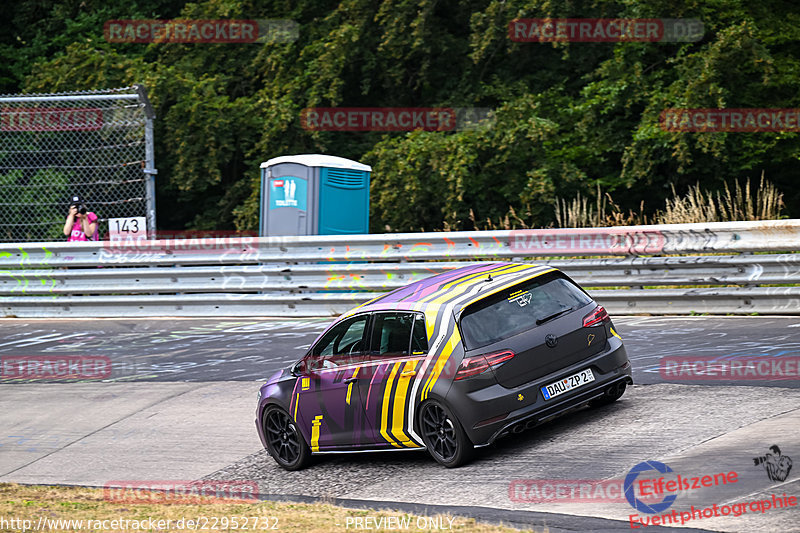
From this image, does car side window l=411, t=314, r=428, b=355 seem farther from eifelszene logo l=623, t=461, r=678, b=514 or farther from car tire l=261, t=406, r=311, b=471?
eifelszene logo l=623, t=461, r=678, b=514

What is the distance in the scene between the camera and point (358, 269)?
15.4m

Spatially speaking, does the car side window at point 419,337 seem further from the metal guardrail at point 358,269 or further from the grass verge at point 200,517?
the metal guardrail at point 358,269

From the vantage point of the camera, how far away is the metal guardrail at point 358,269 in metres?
12.8

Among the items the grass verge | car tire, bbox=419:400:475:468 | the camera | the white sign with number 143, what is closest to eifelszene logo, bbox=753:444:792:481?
the grass verge

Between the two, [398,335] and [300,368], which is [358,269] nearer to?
[300,368]

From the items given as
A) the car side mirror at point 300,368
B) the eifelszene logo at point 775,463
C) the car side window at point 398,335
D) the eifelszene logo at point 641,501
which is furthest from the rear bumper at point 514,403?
the car side mirror at point 300,368

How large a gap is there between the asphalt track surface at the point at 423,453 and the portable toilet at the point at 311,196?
217 cm

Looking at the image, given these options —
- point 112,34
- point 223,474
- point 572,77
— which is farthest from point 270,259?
point 112,34

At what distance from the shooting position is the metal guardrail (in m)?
12.8

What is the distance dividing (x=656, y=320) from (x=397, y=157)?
33.1 feet

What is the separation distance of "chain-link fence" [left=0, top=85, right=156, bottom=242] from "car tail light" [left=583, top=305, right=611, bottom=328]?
388 inches

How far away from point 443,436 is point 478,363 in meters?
0.65

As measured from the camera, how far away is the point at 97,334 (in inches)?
624

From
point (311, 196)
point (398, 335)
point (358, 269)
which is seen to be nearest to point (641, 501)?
point (398, 335)
